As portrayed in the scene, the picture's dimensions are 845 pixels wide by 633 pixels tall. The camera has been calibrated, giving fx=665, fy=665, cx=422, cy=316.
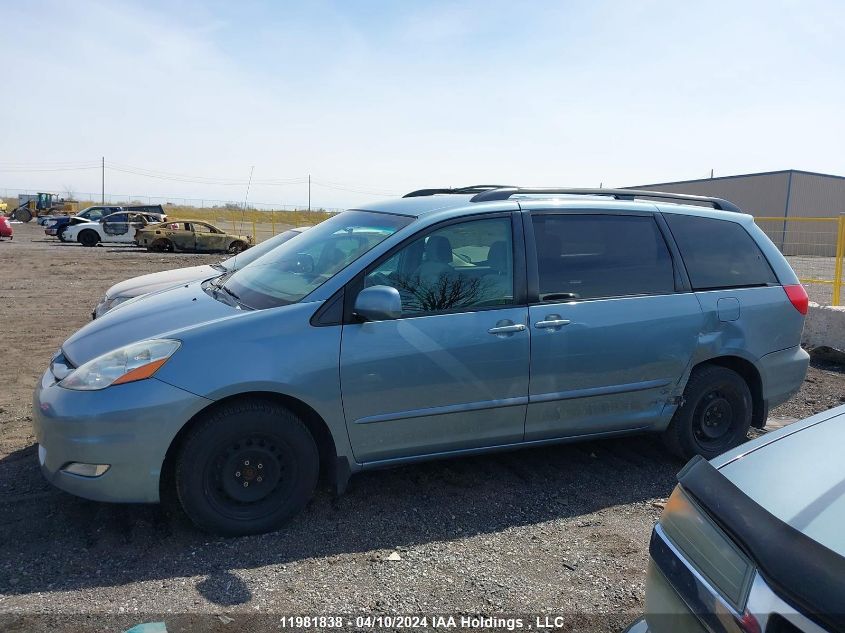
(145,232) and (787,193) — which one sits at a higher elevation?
(787,193)

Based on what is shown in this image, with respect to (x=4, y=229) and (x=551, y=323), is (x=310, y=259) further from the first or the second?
(x=4, y=229)

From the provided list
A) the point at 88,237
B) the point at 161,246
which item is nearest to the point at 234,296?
the point at 161,246

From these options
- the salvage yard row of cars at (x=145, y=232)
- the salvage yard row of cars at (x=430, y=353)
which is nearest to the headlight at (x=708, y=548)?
the salvage yard row of cars at (x=430, y=353)

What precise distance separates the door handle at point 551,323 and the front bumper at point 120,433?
185cm

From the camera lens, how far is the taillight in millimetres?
4648

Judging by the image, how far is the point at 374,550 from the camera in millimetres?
3320

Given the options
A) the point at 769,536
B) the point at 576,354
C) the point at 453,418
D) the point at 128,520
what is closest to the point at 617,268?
the point at 576,354

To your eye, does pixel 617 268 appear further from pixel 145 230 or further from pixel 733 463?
pixel 145 230

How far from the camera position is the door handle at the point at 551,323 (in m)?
3.83

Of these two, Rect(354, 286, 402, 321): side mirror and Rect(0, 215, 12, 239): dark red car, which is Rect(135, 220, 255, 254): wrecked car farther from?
Rect(354, 286, 402, 321): side mirror

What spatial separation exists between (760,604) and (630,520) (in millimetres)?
2284

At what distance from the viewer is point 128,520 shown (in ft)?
11.6

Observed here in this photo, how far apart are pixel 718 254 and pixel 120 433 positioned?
384 centimetres

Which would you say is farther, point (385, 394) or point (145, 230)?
point (145, 230)
